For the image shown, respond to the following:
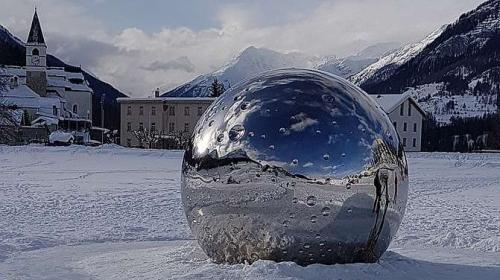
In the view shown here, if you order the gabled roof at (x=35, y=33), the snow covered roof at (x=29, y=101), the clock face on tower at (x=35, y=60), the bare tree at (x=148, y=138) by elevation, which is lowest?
the bare tree at (x=148, y=138)

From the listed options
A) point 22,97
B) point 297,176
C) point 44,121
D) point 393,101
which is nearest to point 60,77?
point 22,97

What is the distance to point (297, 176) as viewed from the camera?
7180 mm

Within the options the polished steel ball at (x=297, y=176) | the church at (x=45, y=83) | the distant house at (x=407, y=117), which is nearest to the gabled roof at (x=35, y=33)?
the church at (x=45, y=83)

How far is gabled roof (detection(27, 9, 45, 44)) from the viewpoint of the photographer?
121500 millimetres

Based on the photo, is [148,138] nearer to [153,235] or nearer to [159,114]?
[159,114]

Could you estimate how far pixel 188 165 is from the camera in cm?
816

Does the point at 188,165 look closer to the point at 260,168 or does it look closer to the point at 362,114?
the point at 260,168

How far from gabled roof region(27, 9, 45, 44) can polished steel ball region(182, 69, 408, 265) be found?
4729 inches

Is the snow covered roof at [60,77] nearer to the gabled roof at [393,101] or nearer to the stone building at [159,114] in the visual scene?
the stone building at [159,114]

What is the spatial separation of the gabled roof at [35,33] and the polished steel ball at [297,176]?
12013 centimetres

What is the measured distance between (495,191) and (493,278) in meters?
14.2

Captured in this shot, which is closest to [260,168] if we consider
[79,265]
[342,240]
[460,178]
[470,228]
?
[342,240]

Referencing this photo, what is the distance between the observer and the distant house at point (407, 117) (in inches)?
3206

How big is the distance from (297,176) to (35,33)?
12448 centimetres
